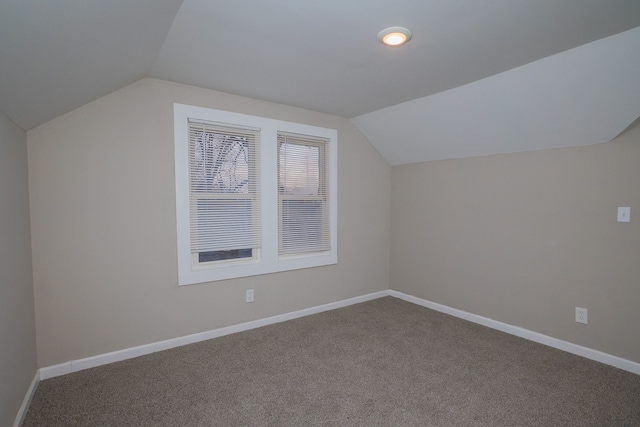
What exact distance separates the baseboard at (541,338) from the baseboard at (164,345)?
1162 millimetres

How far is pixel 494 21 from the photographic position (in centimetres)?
177

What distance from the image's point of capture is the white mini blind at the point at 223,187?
2.88 meters

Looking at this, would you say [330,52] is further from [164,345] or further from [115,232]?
[164,345]

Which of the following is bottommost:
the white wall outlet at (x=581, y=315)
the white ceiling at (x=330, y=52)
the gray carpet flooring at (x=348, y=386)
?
the gray carpet flooring at (x=348, y=386)

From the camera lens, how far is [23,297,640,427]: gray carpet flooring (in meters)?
1.90

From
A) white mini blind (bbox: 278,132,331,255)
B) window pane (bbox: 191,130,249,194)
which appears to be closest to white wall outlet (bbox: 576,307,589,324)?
white mini blind (bbox: 278,132,331,255)

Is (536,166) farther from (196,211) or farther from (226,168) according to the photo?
(196,211)

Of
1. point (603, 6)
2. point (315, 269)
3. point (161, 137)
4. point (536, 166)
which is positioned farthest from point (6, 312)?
point (536, 166)

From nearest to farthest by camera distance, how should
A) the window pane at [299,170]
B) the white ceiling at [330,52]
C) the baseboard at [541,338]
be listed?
the white ceiling at [330,52] < the baseboard at [541,338] < the window pane at [299,170]

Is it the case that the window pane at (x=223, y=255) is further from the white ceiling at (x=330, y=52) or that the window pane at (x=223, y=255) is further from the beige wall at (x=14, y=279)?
the white ceiling at (x=330, y=52)

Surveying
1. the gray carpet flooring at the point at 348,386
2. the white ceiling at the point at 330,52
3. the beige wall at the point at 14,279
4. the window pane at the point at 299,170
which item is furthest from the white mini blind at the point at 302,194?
the beige wall at the point at 14,279

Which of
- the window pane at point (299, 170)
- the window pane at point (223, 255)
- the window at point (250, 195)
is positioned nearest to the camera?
the window at point (250, 195)

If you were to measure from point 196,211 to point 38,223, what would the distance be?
1088mm

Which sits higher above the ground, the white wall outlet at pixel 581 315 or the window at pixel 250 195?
the window at pixel 250 195
